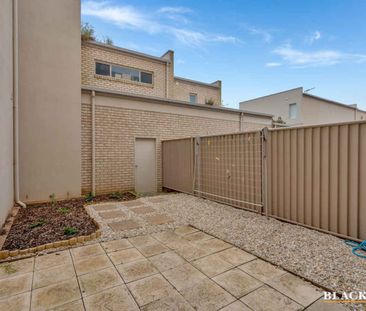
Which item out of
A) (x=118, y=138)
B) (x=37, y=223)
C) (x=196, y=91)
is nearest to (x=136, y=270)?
(x=37, y=223)

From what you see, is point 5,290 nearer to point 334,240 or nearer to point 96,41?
point 334,240

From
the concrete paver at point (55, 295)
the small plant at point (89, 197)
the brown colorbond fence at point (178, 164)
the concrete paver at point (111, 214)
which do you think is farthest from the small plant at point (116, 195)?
the concrete paver at point (55, 295)

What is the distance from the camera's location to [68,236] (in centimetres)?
353

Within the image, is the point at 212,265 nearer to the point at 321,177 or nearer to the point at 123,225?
the point at 123,225

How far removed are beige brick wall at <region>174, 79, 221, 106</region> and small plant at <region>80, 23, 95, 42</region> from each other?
524 cm

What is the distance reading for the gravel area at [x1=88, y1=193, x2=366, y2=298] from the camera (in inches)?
95.0

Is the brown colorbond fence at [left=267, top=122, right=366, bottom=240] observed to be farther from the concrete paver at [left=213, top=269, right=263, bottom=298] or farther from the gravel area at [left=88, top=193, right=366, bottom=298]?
the concrete paver at [left=213, top=269, right=263, bottom=298]

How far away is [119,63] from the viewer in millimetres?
10289

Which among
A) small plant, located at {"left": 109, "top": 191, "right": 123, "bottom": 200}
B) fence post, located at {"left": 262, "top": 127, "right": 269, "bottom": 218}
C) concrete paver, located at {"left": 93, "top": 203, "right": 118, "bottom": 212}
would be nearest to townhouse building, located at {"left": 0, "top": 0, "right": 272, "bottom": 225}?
small plant, located at {"left": 109, "top": 191, "right": 123, "bottom": 200}

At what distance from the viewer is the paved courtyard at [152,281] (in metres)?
1.98

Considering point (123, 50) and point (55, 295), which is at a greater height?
point (123, 50)

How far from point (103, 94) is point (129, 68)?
14.0 feet

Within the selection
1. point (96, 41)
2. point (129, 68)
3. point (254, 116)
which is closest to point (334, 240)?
point (254, 116)

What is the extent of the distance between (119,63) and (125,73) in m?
0.52
